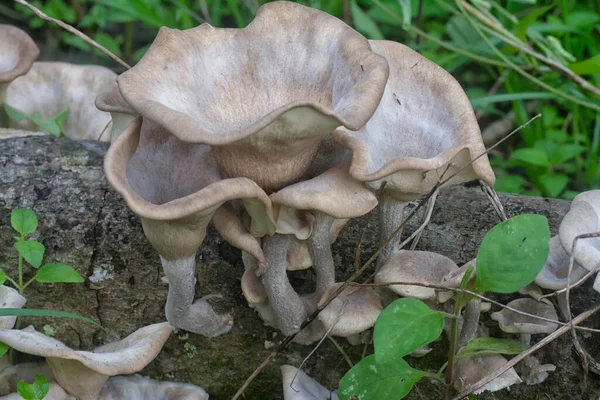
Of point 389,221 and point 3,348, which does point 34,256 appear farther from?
point 389,221

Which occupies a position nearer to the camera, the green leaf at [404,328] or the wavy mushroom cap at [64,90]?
the green leaf at [404,328]

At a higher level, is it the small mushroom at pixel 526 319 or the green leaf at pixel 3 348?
the small mushroom at pixel 526 319

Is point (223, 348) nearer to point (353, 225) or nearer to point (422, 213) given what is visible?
point (353, 225)

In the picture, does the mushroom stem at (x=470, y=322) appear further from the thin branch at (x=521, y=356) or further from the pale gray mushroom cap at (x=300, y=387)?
the pale gray mushroom cap at (x=300, y=387)

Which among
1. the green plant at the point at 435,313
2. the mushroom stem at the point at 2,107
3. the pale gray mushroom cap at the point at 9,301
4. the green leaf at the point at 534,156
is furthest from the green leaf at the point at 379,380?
the mushroom stem at the point at 2,107

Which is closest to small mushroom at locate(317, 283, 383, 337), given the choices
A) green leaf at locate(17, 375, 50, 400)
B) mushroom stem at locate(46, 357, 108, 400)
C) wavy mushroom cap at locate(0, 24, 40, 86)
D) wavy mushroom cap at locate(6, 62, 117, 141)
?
mushroom stem at locate(46, 357, 108, 400)

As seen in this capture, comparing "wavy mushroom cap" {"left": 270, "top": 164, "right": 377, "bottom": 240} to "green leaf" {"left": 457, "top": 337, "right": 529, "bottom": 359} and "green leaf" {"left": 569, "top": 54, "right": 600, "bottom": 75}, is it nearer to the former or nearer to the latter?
"green leaf" {"left": 457, "top": 337, "right": 529, "bottom": 359}
